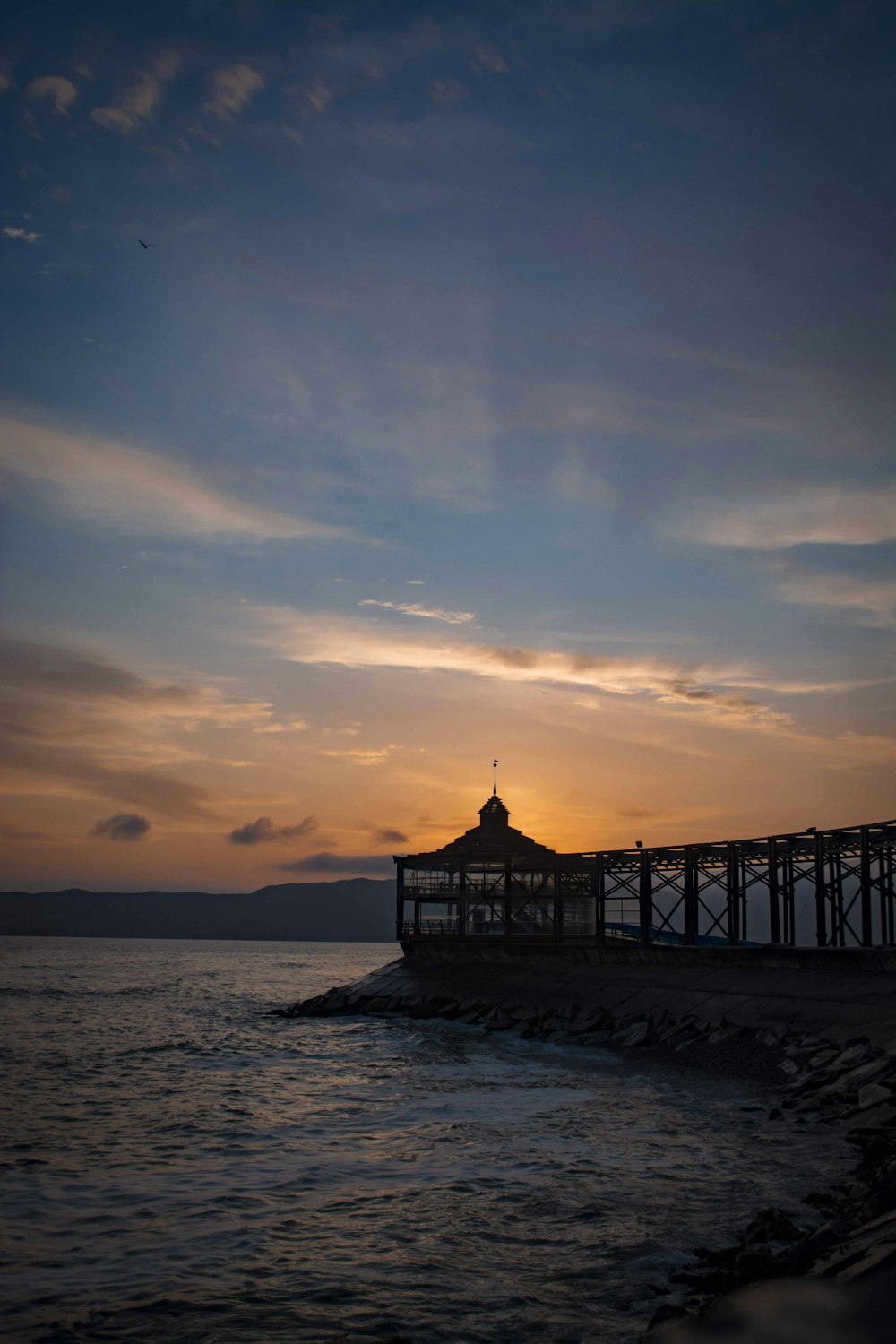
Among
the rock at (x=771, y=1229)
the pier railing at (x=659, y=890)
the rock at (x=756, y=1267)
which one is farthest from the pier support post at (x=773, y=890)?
the rock at (x=756, y=1267)

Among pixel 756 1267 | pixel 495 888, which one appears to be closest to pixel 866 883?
pixel 756 1267

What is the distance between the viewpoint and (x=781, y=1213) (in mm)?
11844

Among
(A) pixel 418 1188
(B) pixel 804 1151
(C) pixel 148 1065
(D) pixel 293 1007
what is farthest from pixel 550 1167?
(D) pixel 293 1007

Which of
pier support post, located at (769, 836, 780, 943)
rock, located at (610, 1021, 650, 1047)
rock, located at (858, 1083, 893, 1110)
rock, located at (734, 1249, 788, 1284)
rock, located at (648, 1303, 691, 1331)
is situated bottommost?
rock, located at (610, 1021, 650, 1047)

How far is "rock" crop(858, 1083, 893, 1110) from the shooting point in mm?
17078

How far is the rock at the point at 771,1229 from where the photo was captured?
36.5 ft

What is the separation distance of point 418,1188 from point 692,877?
27196 mm

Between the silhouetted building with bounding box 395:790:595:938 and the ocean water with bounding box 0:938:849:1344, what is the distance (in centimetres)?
2030

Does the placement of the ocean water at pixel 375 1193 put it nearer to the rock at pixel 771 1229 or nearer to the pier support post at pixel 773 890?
the rock at pixel 771 1229

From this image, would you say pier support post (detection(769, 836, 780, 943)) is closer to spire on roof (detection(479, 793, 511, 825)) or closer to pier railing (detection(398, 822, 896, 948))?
pier railing (detection(398, 822, 896, 948))

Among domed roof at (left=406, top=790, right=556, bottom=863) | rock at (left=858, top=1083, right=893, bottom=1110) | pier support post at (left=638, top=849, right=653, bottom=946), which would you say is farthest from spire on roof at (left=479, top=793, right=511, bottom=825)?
rock at (left=858, top=1083, right=893, bottom=1110)

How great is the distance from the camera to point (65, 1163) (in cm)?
1741

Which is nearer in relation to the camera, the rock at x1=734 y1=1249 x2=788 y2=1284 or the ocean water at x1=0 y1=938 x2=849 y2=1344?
the rock at x1=734 y1=1249 x2=788 y2=1284

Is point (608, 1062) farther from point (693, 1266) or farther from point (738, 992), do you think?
point (693, 1266)
